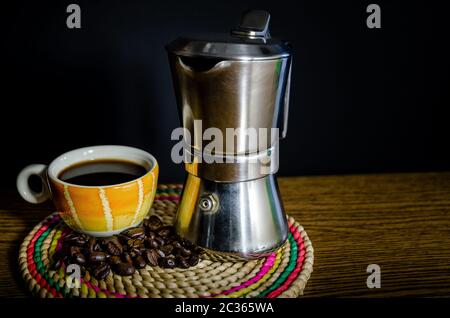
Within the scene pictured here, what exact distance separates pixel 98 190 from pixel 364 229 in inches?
15.5

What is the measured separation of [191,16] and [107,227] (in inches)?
14.7

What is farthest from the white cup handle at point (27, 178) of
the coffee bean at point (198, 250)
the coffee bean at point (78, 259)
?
the coffee bean at point (198, 250)

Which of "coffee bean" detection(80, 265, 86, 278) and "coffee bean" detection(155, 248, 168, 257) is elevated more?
"coffee bean" detection(155, 248, 168, 257)

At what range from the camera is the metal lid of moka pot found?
0.47 meters

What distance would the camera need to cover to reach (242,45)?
48cm

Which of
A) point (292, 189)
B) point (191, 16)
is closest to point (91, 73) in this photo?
point (191, 16)

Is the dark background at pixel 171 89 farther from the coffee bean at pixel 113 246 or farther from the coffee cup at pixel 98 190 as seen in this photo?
the coffee bean at pixel 113 246

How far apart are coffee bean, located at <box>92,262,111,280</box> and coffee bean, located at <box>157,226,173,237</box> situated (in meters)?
0.09

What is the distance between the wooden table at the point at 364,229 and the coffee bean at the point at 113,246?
0.35ft

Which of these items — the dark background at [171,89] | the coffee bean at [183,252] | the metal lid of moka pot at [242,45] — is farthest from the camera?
the dark background at [171,89]

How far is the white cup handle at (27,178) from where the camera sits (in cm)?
61

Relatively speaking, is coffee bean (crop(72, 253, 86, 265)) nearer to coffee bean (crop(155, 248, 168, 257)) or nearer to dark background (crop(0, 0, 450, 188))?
coffee bean (crop(155, 248, 168, 257))

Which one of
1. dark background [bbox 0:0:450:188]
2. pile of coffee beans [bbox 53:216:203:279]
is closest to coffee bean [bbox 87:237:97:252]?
pile of coffee beans [bbox 53:216:203:279]
